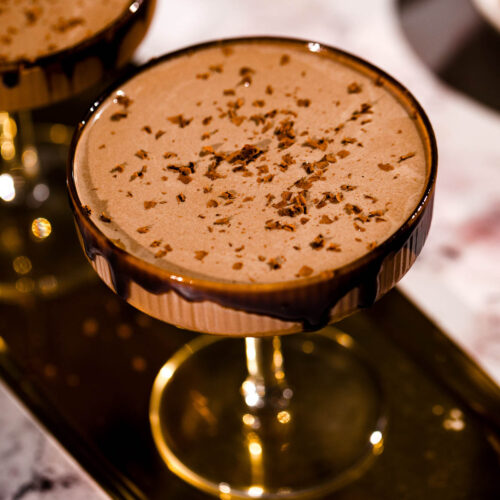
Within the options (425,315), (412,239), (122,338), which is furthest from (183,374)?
(412,239)

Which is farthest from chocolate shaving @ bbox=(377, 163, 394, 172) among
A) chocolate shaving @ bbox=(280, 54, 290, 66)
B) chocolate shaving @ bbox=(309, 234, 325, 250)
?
chocolate shaving @ bbox=(280, 54, 290, 66)

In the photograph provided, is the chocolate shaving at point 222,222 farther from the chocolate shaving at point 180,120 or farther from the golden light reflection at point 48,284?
the golden light reflection at point 48,284

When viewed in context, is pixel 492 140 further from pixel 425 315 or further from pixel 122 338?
pixel 122 338

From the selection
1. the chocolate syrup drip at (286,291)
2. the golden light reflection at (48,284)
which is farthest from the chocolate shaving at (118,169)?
the golden light reflection at (48,284)

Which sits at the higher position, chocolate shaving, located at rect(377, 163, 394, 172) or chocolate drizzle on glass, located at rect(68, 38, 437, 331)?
chocolate shaving, located at rect(377, 163, 394, 172)

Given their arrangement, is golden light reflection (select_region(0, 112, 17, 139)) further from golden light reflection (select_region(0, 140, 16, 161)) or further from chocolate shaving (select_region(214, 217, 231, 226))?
chocolate shaving (select_region(214, 217, 231, 226))
